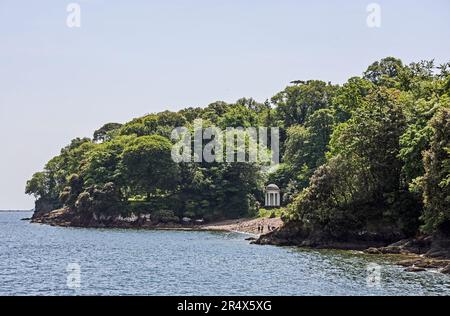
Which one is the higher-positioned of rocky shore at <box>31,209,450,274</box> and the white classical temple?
the white classical temple

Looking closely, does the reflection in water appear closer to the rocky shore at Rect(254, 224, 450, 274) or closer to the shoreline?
the rocky shore at Rect(254, 224, 450, 274)

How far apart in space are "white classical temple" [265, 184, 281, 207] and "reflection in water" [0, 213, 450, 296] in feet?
134

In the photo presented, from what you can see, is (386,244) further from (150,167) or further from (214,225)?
(150,167)

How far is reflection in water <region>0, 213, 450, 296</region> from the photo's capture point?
41.1m

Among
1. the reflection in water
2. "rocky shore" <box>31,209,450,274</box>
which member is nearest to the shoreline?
"rocky shore" <box>31,209,450,274</box>

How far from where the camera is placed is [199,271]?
50.3 m

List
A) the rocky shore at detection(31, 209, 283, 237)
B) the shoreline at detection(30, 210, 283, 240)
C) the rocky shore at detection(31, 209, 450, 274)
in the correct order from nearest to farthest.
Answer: the rocky shore at detection(31, 209, 450, 274)
the shoreline at detection(30, 210, 283, 240)
the rocky shore at detection(31, 209, 283, 237)

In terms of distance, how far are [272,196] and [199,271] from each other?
65635mm

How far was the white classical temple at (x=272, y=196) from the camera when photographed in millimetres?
114938

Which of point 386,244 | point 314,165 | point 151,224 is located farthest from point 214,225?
point 386,244

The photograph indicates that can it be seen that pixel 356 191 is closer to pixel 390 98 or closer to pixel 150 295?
pixel 390 98

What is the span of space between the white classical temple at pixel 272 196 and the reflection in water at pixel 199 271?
134 ft

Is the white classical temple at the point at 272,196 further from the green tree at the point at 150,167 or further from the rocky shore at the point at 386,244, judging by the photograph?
the rocky shore at the point at 386,244

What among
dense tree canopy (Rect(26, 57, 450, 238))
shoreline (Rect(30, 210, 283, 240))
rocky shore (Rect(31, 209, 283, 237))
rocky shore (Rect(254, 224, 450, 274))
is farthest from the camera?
rocky shore (Rect(31, 209, 283, 237))
